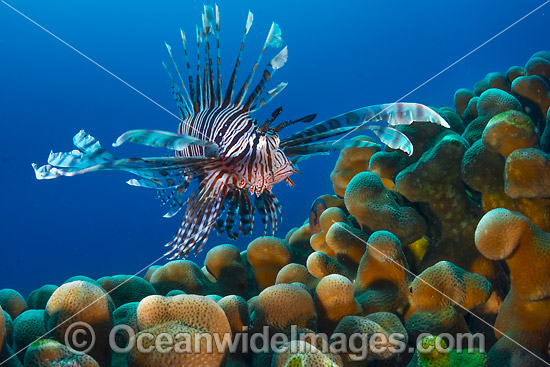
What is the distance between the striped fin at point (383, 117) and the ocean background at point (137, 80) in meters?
21.2

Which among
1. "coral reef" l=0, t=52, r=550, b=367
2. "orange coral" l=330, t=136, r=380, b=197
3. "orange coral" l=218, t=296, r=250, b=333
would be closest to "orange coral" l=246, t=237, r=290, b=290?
"coral reef" l=0, t=52, r=550, b=367

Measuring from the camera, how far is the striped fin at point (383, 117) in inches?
71.6

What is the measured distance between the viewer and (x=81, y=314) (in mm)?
1675

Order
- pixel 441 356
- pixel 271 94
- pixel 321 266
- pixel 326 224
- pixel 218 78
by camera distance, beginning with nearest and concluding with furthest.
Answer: pixel 441 356 → pixel 321 266 → pixel 271 94 → pixel 218 78 → pixel 326 224

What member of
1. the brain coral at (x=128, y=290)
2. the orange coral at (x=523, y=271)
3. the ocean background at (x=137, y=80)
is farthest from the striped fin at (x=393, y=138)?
the ocean background at (x=137, y=80)

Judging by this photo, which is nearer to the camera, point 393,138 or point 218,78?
point 393,138

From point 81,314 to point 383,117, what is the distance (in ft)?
5.47

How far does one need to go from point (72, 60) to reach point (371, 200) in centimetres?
4471

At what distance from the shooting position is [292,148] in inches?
94.9

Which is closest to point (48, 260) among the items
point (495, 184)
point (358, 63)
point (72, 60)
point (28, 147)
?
point (28, 147)

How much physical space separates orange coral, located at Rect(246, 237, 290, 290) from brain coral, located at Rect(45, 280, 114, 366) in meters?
1.47

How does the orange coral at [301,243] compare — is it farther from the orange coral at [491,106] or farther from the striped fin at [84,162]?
the striped fin at [84,162]

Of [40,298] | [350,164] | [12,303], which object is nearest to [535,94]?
[350,164]

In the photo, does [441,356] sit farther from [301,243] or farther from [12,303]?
[12,303]
